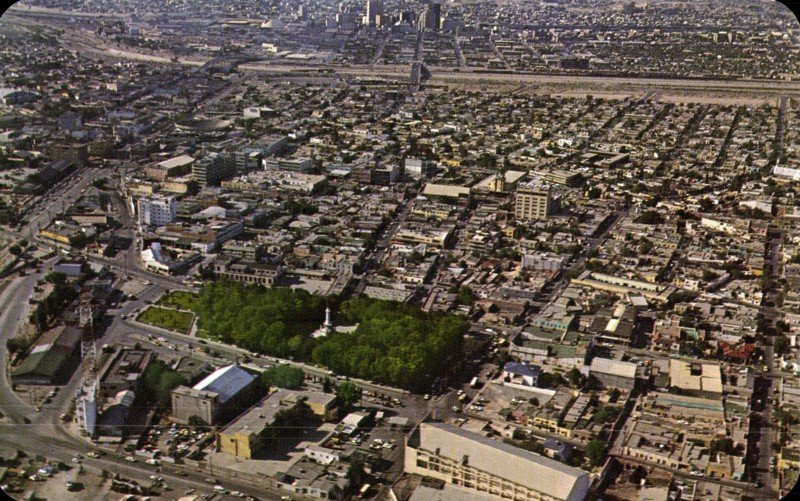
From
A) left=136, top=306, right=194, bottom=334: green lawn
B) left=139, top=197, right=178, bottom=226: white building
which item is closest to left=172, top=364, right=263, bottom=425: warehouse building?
left=136, top=306, right=194, bottom=334: green lawn

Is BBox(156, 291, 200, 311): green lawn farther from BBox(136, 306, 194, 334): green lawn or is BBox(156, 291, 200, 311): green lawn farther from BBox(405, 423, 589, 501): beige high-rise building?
BBox(405, 423, 589, 501): beige high-rise building

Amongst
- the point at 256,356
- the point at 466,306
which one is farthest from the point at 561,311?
the point at 256,356

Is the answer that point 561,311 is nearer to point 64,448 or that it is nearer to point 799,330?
point 799,330

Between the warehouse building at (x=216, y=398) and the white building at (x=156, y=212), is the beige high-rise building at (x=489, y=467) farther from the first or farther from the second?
the white building at (x=156, y=212)

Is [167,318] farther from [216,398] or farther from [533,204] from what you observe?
[533,204]

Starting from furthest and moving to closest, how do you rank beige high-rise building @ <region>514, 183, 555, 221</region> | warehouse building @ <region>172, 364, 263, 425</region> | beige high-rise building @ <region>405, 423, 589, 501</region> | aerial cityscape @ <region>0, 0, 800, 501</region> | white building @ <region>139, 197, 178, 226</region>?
beige high-rise building @ <region>514, 183, 555, 221</region>
white building @ <region>139, 197, 178, 226</region>
warehouse building @ <region>172, 364, 263, 425</region>
aerial cityscape @ <region>0, 0, 800, 501</region>
beige high-rise building @ <region>405, 423, 589, 501</region>

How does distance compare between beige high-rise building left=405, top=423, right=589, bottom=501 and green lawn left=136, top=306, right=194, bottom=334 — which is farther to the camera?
green lawn left=136, top=306, right=194, bottom=334
